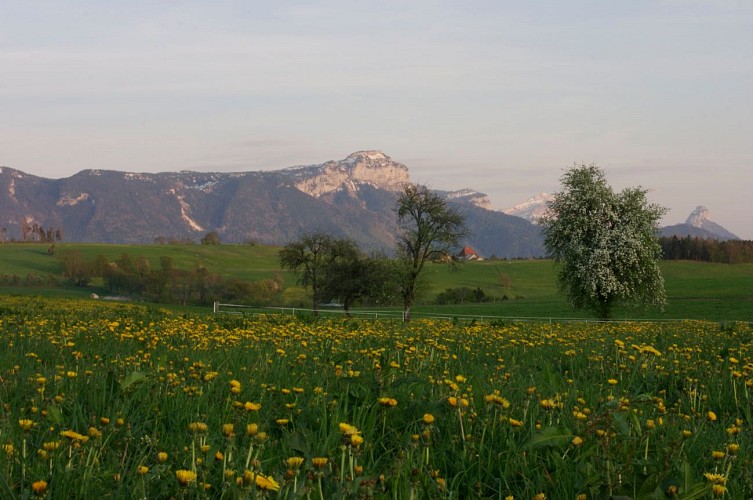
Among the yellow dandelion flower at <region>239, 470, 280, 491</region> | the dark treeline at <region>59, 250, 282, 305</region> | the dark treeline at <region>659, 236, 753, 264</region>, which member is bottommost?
the dark treeline at <region>59, 250, 282, 305</region>

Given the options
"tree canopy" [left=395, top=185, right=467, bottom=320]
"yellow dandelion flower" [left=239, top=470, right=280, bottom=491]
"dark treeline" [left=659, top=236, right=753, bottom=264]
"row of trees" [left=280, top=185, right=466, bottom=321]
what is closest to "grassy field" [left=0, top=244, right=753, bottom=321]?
"tree canopy" [left=395, top=185, right=467, bottom=320]

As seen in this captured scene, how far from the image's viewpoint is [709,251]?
183 metres

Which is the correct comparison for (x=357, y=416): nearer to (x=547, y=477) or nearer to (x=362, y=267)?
(x=547, y=477)

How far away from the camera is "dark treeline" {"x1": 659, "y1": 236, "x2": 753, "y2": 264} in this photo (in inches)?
7146

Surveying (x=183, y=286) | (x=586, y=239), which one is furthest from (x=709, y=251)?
(x=586, y=239)

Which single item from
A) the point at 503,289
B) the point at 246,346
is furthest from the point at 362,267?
the point at 503,289

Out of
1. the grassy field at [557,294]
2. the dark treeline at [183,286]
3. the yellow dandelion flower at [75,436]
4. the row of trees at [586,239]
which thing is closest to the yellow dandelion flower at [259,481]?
the yellow dandelion flower at [75,436]

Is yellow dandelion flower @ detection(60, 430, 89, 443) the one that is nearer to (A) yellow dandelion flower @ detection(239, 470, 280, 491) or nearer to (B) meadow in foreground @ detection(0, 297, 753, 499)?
(B) meadow in foreground @ detection(0, 297, 753, 499)

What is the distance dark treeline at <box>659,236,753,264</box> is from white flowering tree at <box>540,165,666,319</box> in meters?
138

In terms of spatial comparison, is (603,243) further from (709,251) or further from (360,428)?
(709,251)

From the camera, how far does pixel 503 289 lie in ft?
551

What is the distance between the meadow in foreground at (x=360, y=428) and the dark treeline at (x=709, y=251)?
19034cm

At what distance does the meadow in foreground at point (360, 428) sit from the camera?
3.20m

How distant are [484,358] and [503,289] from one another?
531 feet
